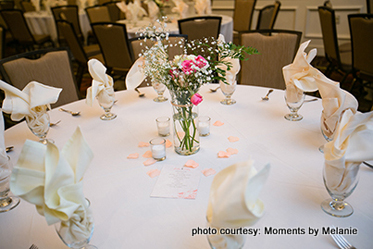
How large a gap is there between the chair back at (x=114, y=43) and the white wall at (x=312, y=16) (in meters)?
3.08

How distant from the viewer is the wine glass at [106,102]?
1.55 m

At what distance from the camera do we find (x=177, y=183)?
1098mm

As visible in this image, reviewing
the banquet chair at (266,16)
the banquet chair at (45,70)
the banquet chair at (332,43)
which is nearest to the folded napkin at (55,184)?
the banquet chair at (45,70)

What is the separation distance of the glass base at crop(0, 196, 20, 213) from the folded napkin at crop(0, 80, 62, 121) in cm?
41

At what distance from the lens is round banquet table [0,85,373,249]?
2.89ft

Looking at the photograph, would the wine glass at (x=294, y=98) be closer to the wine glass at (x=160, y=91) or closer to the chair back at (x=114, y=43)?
the wine glass at (x=160, y=91)

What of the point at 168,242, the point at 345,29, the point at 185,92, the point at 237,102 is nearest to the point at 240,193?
the point at 168,242

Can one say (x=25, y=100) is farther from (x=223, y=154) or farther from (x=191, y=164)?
(x=223, y=154)

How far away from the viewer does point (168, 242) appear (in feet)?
2.83

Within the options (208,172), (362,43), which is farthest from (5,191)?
(362,43)

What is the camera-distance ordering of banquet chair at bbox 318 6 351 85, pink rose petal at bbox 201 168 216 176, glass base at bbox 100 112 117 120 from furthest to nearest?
banquet chair at bbox 318 6 351 85, glass base at bbox 100 112 117 120, pink rose petal at bbox 201 168 216 176

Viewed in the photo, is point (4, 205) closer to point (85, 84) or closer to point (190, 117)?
point (190, 117)

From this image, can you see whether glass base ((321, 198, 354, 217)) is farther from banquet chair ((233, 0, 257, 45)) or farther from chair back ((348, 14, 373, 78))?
banquet chair ((233, 0, 257, 45))

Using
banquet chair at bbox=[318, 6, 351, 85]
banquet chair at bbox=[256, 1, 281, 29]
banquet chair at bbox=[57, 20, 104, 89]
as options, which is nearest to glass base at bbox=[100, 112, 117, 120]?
banquet chair at bbox=[57, 20, 104, 89]
